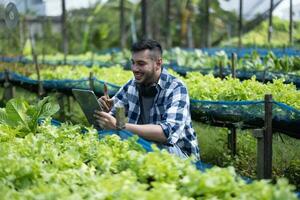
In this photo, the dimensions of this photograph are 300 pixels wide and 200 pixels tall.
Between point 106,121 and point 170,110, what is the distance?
544 millimetres

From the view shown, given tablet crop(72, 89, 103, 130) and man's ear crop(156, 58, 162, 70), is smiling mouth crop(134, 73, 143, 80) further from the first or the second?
tablet crop(72, 89, 103, 130)

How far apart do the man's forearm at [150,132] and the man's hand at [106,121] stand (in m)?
0.13

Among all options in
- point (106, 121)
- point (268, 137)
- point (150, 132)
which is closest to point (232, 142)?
point (268, 137)

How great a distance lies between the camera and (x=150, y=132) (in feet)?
13.5

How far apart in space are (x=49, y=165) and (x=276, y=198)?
122 cm

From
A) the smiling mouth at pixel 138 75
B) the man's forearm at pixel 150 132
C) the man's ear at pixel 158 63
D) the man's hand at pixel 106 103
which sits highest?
the man's ear at pixel 158 63

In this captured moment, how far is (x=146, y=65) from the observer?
452cm

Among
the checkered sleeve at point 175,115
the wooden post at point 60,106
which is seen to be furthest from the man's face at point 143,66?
the wooden post at point 60,106

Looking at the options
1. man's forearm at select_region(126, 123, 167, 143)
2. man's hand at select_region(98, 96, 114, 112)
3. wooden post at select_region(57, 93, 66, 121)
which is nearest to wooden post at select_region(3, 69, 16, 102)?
wooden post at select_region(57, 93, 66, 121)

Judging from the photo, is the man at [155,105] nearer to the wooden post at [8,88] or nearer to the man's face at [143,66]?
the man's face at [143,66]

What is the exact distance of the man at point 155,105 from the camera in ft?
13.7

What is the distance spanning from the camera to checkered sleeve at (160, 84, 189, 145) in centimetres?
420

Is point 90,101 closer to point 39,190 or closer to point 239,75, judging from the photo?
point 39,190

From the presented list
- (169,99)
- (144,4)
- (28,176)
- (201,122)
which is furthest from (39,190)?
(144,4)
